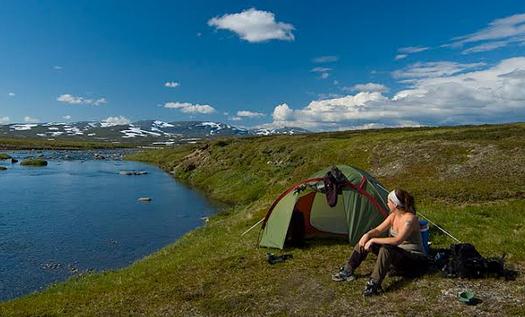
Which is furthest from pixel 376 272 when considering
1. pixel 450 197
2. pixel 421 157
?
pixel 421 157

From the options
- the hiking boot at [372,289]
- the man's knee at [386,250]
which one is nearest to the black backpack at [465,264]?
the man's knee at [386,250]

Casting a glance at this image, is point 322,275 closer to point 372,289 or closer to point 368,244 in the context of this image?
point 368,244

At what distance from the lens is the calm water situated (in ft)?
92.0

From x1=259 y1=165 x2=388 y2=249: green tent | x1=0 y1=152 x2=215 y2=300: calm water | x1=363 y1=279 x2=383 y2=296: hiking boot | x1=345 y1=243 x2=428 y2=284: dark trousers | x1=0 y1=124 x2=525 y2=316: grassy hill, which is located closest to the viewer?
x1=0 y1=124 x2=525 y2=316: grassy hill

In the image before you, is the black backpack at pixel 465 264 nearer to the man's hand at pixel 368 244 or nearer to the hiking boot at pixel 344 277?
the man's hand at pixel 368 244

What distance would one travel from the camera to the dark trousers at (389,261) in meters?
14.3

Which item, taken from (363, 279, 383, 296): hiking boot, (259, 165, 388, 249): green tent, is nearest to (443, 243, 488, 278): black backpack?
(363, 279, 383, 296): hiking boot

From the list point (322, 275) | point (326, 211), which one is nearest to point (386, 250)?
point (322, 275)

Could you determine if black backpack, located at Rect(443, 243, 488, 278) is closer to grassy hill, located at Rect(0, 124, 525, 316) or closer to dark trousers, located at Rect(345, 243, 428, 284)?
grassy hill, located at Rect(0, 124, 525, 316)

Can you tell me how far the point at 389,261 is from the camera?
47.4 ft

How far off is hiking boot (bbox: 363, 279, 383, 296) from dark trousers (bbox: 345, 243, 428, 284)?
0.11 m

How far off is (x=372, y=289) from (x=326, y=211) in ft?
31.4

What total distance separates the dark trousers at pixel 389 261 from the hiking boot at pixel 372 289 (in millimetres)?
114

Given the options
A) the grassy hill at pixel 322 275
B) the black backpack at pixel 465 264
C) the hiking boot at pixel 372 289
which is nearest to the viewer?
the grassy hill at pixel 322 275
